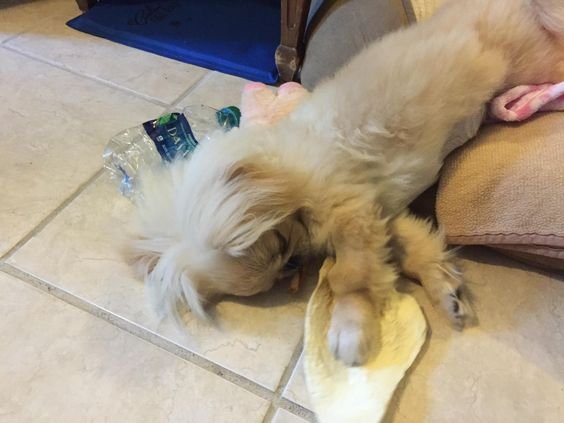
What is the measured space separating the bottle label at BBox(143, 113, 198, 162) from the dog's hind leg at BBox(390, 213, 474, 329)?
513 mm

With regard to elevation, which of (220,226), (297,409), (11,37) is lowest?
(297,409)

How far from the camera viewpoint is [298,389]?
1035 mm

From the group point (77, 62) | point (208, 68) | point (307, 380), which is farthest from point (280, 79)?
point (307, 380)

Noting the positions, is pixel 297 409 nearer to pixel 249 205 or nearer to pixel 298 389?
pixel 298 389

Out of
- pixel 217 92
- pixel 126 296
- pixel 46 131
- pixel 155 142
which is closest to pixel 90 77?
pixel 46 131

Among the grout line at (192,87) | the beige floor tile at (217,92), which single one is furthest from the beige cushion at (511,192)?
the grout line at (192,87)

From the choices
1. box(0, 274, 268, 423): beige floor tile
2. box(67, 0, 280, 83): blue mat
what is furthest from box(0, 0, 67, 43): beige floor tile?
box(0, 274, 268, 423): beige floor tile

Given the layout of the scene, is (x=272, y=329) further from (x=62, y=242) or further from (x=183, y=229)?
(x=62, y=242)

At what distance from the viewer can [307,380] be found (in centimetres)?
103

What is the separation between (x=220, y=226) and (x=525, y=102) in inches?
27.9

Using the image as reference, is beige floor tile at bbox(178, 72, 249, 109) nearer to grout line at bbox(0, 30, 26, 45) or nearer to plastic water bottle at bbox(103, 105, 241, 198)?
plastic water bottle at bbox(103, 105, 241, 198)

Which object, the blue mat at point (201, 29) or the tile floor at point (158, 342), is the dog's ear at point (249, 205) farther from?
the blue mat at point (201, 29)

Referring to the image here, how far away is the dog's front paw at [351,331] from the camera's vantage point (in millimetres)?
1032

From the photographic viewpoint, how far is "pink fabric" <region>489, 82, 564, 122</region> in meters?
1.25
